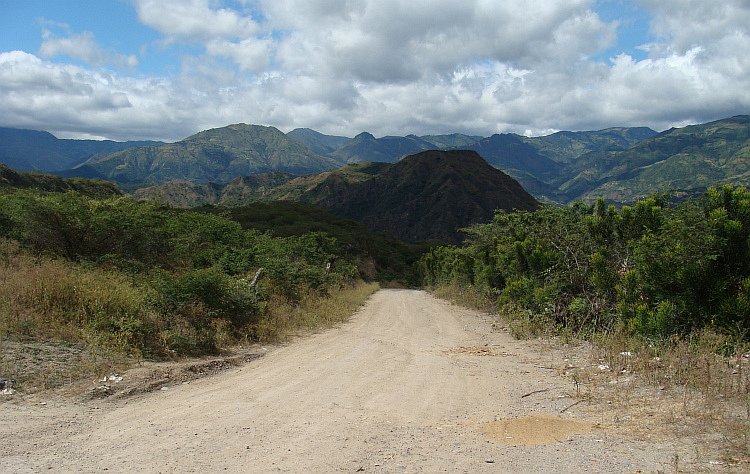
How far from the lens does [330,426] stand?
4660mm

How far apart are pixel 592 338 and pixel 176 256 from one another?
11.8 meters

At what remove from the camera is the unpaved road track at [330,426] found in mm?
3715

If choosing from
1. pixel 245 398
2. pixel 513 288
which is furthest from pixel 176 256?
pixel 513 288

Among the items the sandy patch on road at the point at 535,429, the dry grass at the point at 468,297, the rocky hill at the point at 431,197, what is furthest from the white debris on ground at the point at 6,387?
the rocky hill at the point at 431,197

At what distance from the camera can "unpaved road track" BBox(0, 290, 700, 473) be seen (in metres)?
3.71

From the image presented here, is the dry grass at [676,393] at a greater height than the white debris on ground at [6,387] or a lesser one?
lesser

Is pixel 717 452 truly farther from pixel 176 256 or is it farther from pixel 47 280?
pixel 176 256

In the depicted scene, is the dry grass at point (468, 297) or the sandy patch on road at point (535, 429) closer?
the sandy patch on road at point (535, 429)

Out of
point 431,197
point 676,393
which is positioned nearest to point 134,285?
point 676,393

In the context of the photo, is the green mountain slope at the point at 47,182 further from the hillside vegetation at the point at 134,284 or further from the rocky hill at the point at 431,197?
the rocky hill at the point at 431,197

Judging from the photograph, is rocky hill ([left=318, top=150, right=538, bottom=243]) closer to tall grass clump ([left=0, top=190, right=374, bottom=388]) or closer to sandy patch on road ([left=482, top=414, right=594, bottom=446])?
tall grass clump ([left=0, top=190, right=374, bottom=388])

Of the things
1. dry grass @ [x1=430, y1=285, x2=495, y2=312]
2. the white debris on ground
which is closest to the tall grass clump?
the white debris on ground

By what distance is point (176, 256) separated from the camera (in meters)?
13.6

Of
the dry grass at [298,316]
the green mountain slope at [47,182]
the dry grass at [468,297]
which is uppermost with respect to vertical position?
the green mountain slope at [47,182]
